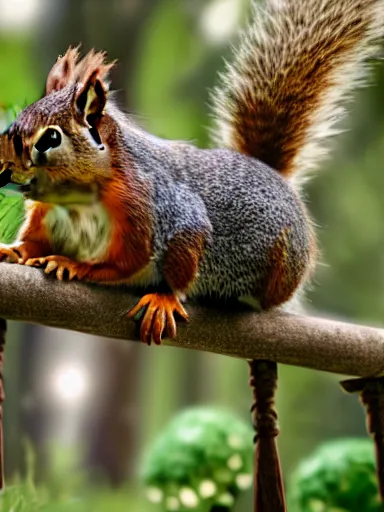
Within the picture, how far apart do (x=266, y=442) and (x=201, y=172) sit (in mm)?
263

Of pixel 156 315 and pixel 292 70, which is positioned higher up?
pixel 292 70

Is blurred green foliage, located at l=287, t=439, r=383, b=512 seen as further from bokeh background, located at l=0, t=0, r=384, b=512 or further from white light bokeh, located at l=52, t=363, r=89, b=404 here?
white light bokeh, located at l=52, t=363, r=89, b=404

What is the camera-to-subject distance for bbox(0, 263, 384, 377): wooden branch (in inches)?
22.1

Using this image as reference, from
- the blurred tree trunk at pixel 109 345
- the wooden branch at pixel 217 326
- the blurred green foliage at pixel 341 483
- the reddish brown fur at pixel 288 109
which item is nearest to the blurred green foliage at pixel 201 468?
the blurred green foliage at pixel 341 483

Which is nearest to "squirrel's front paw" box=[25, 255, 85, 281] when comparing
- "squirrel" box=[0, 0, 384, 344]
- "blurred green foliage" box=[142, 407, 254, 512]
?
"squirrel" box=[0, 0, 384, 344]

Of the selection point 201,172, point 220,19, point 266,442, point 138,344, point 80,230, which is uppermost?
point 220,19

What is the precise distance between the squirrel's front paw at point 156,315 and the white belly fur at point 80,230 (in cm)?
5

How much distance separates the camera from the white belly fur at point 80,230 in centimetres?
57

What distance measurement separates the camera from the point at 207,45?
3.75ft

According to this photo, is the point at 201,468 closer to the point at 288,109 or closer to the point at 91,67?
the point at 288,109

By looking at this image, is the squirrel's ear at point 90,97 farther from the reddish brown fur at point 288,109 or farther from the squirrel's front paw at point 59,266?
the reddish brown fur at point 288,109

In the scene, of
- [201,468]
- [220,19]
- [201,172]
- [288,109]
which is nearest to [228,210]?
[201,172]

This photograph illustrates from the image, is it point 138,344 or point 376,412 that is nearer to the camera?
point 376,412

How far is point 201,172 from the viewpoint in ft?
2.24
